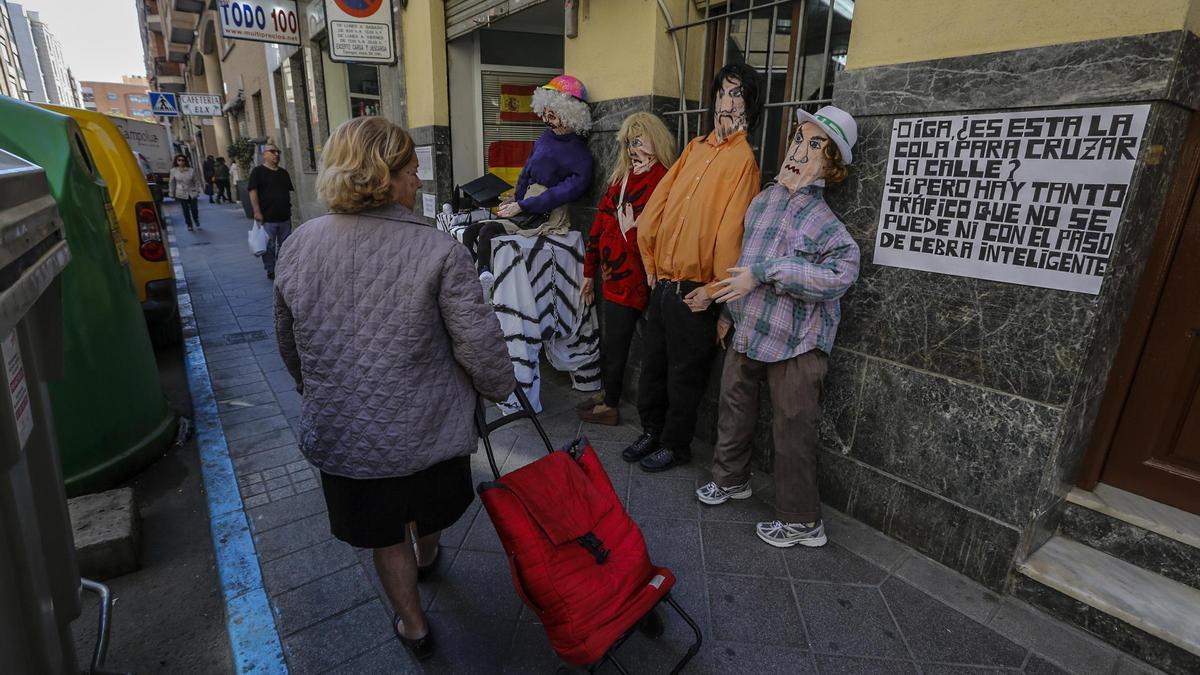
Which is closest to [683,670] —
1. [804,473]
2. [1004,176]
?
[804,473]

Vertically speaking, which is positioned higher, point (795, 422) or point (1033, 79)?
point (1033, 79)

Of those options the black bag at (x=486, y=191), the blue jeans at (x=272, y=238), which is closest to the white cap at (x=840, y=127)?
the black bag at (x=486, y=191)

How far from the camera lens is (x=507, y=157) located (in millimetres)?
6438

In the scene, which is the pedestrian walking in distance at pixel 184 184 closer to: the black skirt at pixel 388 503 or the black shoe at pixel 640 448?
the black shoe at pixel 640 448

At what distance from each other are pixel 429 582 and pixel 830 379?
1983mm

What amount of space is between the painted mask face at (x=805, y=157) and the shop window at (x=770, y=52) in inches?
13.7

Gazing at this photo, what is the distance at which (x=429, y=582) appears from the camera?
251 cm

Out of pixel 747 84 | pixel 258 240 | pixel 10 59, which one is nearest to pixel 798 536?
pixel 747 84

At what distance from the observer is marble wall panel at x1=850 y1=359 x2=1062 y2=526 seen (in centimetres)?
228

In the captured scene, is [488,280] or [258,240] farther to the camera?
[258,240]

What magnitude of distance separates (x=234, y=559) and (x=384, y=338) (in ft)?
5.27

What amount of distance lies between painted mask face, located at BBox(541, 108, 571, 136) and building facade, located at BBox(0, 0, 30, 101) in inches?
1977

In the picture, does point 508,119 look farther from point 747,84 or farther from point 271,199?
point 747,84

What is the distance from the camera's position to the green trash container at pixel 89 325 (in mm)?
2828
